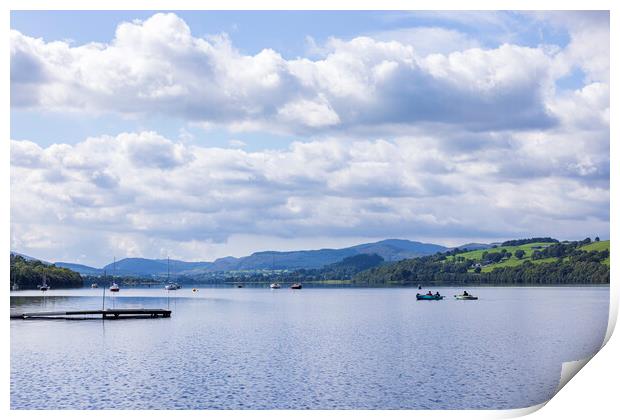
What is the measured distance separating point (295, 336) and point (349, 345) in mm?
12457

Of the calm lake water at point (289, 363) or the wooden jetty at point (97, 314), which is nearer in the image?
the calm lake water at point (289, 363)

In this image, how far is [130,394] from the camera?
2068 inches

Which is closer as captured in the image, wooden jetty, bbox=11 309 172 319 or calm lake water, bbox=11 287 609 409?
calm lake water, bbox=11 287 609 409

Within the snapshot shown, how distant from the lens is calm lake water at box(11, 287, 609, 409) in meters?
51.3

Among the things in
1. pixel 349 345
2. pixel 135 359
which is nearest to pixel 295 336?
pixel 349 345

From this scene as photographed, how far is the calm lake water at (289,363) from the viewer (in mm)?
51281

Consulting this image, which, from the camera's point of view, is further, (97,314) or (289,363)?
(97,314)

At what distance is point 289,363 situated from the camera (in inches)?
2633

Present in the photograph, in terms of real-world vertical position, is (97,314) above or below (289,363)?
above

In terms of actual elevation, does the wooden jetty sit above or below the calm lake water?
above

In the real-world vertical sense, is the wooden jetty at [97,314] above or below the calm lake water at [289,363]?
above
